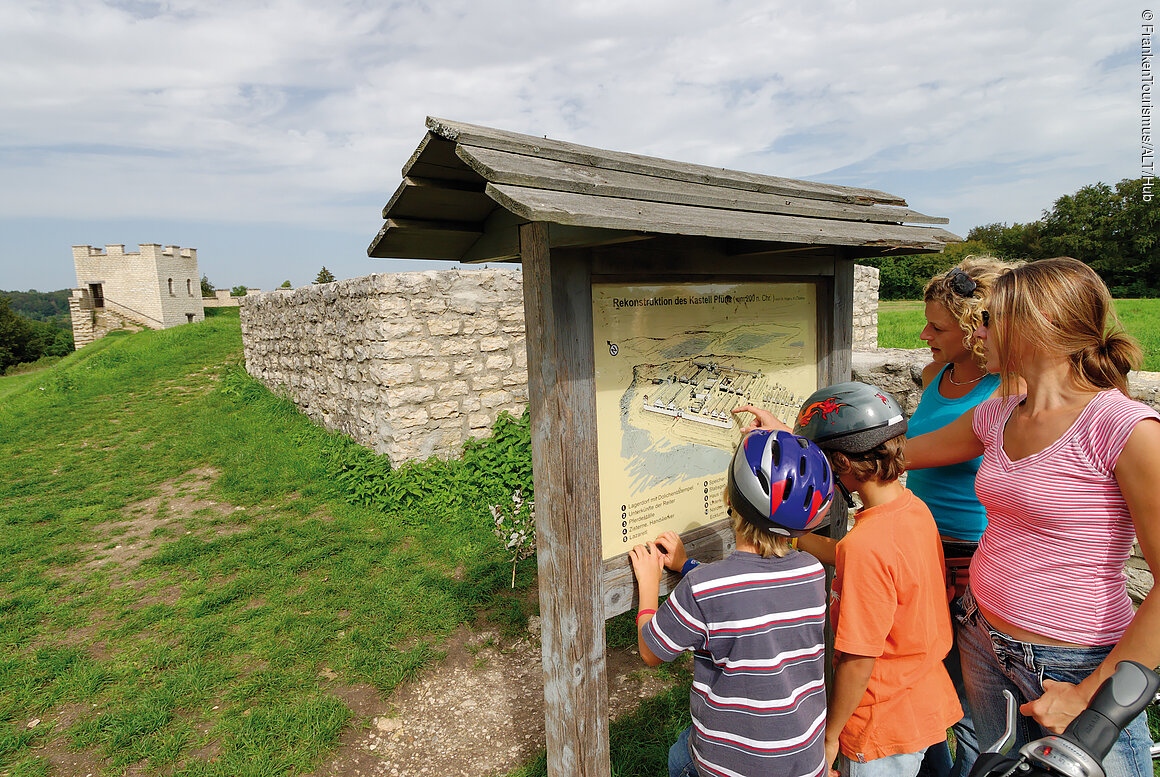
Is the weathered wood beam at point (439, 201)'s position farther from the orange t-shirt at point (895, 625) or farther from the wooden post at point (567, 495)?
the orange t-shirt at point (895, 625)

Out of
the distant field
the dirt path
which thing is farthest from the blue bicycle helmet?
the distant field

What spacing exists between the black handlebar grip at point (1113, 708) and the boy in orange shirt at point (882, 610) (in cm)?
47

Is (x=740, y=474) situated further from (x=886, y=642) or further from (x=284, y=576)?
(x=284, y=576)

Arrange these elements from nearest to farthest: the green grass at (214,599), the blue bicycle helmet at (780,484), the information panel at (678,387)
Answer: the blue bicycle helmet at (780,484)
the information panel at (678,387)
the green grass at (214,599)

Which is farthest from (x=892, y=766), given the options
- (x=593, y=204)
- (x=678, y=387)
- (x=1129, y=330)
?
(x=1129, y=330)

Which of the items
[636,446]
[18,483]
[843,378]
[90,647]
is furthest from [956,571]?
[18,483]

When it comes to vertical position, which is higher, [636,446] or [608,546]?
[636,446]

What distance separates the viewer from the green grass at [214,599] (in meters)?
3.34

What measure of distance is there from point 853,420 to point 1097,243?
47501 millimetres

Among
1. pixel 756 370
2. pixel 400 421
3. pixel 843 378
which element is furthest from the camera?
pixel 400 421

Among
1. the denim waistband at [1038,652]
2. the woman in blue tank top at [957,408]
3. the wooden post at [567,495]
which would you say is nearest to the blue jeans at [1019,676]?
the denim waistband at [1038,652]

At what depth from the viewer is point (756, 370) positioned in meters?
2.45

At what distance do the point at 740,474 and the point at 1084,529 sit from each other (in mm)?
865

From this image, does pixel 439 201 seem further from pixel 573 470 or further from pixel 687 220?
pixel 573 470
